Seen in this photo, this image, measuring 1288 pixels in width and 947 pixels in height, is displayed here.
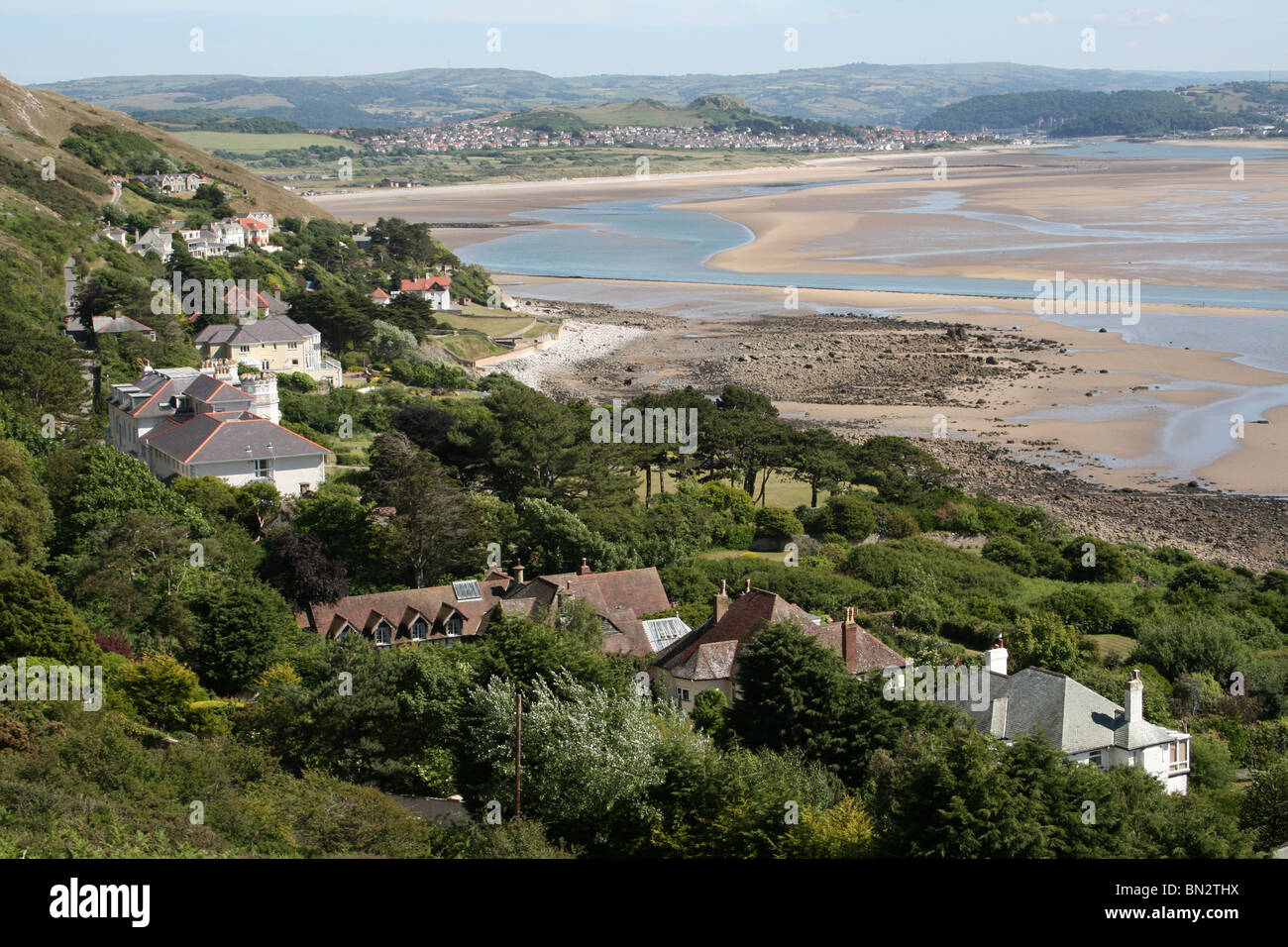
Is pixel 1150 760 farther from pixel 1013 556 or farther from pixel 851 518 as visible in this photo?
pixel 851 518

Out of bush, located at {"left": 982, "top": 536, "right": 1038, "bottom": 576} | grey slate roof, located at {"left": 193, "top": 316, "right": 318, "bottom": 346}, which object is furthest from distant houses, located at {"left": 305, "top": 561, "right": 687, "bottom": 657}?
grey slate roof, located at {"left": 193, "top": 316, "right": 318, "bottom": 346}

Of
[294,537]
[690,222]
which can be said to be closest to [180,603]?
[294,537]

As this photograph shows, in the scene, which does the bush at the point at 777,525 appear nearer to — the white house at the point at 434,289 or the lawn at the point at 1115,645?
the lawn at the point at 1115,645

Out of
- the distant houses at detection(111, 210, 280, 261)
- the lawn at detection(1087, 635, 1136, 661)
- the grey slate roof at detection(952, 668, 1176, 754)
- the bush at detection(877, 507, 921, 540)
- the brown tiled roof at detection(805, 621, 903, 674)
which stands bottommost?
the lawn at detection(1087, 635, 1136, 661)

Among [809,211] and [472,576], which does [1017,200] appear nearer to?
[809,211]

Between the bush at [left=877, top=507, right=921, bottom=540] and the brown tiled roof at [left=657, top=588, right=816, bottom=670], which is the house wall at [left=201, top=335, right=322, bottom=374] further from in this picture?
the brown tiled roof at [left=657, top=588, right=816, bottom=670]

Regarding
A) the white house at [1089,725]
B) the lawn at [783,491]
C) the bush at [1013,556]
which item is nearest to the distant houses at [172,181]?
the lawn at [783,491]
